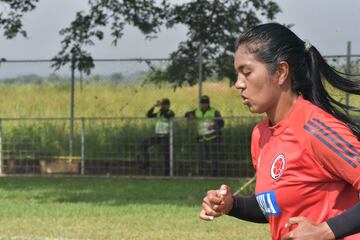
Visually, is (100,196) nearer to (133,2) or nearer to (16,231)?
(16,231)

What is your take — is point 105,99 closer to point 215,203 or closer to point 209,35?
point 209,35

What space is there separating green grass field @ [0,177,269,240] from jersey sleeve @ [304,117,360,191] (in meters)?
6.52

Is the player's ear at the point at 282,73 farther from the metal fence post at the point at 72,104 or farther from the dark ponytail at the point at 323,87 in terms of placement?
the metal fence post at the point at 72,104

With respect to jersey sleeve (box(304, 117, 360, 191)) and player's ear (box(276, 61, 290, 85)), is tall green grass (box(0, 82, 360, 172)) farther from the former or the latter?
jersey sleeve (box(304, 117, 360, 191))

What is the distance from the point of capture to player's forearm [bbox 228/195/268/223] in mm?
4164

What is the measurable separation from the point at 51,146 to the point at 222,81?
406 centimetres

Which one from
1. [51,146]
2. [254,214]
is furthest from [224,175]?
[254,214]

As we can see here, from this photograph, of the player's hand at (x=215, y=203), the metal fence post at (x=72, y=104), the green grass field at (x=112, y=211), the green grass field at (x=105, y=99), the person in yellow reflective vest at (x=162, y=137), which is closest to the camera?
the player's hand at (x=215, y=203)

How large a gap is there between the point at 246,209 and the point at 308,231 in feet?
3.06

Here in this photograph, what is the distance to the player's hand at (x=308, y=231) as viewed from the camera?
3250mm

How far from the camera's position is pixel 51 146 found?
19.7m

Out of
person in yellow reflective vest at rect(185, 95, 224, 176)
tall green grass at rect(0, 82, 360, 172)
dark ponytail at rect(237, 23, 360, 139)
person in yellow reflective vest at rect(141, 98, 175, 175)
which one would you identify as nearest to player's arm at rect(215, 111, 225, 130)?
person in yellow reflective vest at rect(185, 95, 224, 176)

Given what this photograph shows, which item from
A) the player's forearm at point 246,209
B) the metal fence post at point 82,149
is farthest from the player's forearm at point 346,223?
the metal fence post at point 82,149

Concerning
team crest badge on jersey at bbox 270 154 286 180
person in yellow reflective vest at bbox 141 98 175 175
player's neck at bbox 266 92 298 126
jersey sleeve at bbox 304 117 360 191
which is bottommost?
person in yellow reflective vest at bbox 141 98 175 175
